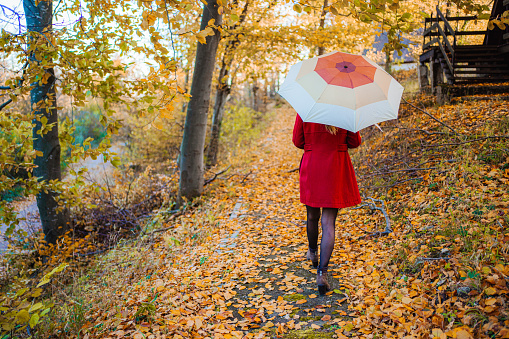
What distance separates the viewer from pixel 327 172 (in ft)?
10.7

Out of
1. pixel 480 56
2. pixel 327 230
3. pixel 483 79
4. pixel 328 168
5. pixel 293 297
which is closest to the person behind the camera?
pixel 328 168

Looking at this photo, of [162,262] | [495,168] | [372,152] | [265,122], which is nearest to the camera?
[495,168]

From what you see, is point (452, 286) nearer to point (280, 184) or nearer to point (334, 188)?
point (334, 188)

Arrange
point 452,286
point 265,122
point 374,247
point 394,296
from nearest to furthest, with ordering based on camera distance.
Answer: point 452,286 → point 394,296 → point 374,247 → point 265,122

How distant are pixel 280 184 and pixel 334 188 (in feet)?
18.2

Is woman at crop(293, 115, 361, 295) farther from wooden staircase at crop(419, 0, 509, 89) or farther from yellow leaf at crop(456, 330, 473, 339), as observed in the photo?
wooden staircase at crop(419, 0, 509, 89)

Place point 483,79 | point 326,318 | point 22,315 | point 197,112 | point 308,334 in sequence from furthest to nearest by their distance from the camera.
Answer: point 483,79 → point 197,112 → point 326,318 → point 308,334 → point 22,315

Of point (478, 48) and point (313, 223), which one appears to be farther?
point (478, 48)

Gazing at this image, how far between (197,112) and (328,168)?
4.74m

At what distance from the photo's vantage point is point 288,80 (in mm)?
3305

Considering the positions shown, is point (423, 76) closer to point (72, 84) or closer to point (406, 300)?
point (406, 300)

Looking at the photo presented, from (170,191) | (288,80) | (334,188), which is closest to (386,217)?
(334,188)

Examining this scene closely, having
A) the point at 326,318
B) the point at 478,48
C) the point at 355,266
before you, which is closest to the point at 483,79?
the point at 478,48

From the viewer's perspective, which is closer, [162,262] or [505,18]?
[505,18]
